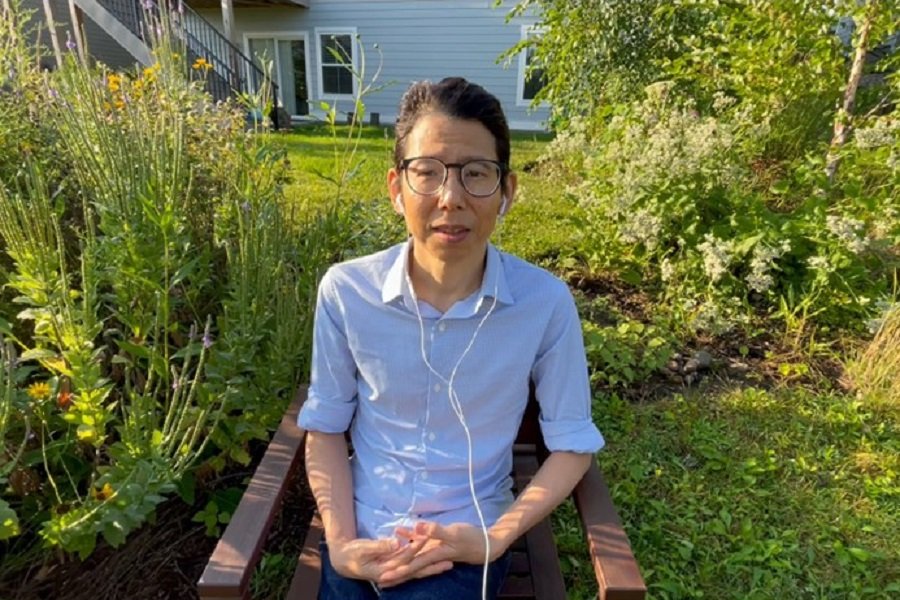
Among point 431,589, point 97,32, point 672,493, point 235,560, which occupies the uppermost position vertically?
point 97,32

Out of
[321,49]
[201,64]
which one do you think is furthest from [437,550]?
[321,49]

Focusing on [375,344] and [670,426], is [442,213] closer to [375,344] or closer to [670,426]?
[375,344]

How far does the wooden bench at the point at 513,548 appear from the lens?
118cm

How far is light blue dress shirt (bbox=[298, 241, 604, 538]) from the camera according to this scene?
1.47 m

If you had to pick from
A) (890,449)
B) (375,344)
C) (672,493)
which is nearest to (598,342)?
(672,493)

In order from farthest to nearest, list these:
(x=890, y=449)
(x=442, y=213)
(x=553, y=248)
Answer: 1. (x=553, y=248)
2. (x=890, y=449)
3. (x=442, y=213)

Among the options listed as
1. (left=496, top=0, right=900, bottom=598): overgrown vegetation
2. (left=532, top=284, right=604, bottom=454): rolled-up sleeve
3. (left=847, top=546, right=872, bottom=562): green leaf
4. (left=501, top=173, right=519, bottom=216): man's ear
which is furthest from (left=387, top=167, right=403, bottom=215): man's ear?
(left=847, top=546, right=872, bottom=562): green leaf

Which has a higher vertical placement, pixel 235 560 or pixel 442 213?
pixel 442 213

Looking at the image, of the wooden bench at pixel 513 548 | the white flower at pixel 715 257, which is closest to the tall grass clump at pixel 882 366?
the white flower at pixel 715 257

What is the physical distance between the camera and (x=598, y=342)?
119 inches

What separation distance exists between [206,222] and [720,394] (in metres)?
2.62

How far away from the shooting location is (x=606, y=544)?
129 cm

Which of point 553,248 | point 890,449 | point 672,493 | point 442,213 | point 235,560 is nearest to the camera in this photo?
point 235,560

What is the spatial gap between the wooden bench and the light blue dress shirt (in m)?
0.13
